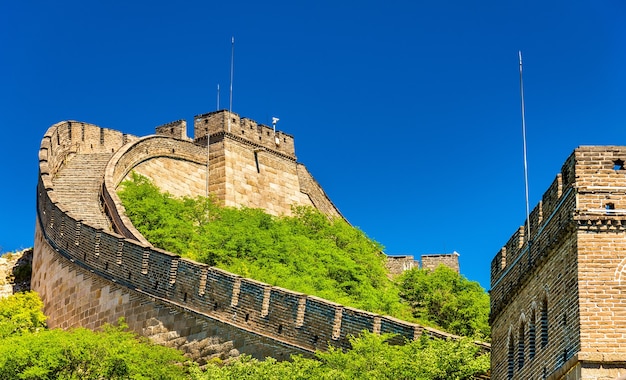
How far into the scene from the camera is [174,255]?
3969 cm

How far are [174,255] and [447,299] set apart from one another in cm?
1374

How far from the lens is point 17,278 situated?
49.7 metres

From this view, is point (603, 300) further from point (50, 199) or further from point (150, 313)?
point (50, 199)

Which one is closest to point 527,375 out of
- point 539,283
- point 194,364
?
point 539,283

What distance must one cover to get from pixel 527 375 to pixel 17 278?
96.2 feet

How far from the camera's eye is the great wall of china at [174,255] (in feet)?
115

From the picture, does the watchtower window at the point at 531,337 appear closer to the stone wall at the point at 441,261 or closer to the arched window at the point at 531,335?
the arched window at the point at 531,335

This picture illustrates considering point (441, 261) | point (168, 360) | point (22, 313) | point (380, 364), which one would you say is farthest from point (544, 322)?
point (441, 261)

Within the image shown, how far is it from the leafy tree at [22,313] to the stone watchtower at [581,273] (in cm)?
2112

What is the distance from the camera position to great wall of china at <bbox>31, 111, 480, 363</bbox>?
35.1m

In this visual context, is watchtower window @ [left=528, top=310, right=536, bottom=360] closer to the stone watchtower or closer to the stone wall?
the stone watchtower

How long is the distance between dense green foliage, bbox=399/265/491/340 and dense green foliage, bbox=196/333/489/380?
12.3 m

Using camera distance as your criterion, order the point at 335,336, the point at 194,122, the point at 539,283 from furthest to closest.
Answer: the point at 194,122 → the point at 335,336 → the point at 539,283

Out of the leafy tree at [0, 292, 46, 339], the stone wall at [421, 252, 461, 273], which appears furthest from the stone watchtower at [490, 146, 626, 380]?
the stone wall at [421, 252, 461, 273]
